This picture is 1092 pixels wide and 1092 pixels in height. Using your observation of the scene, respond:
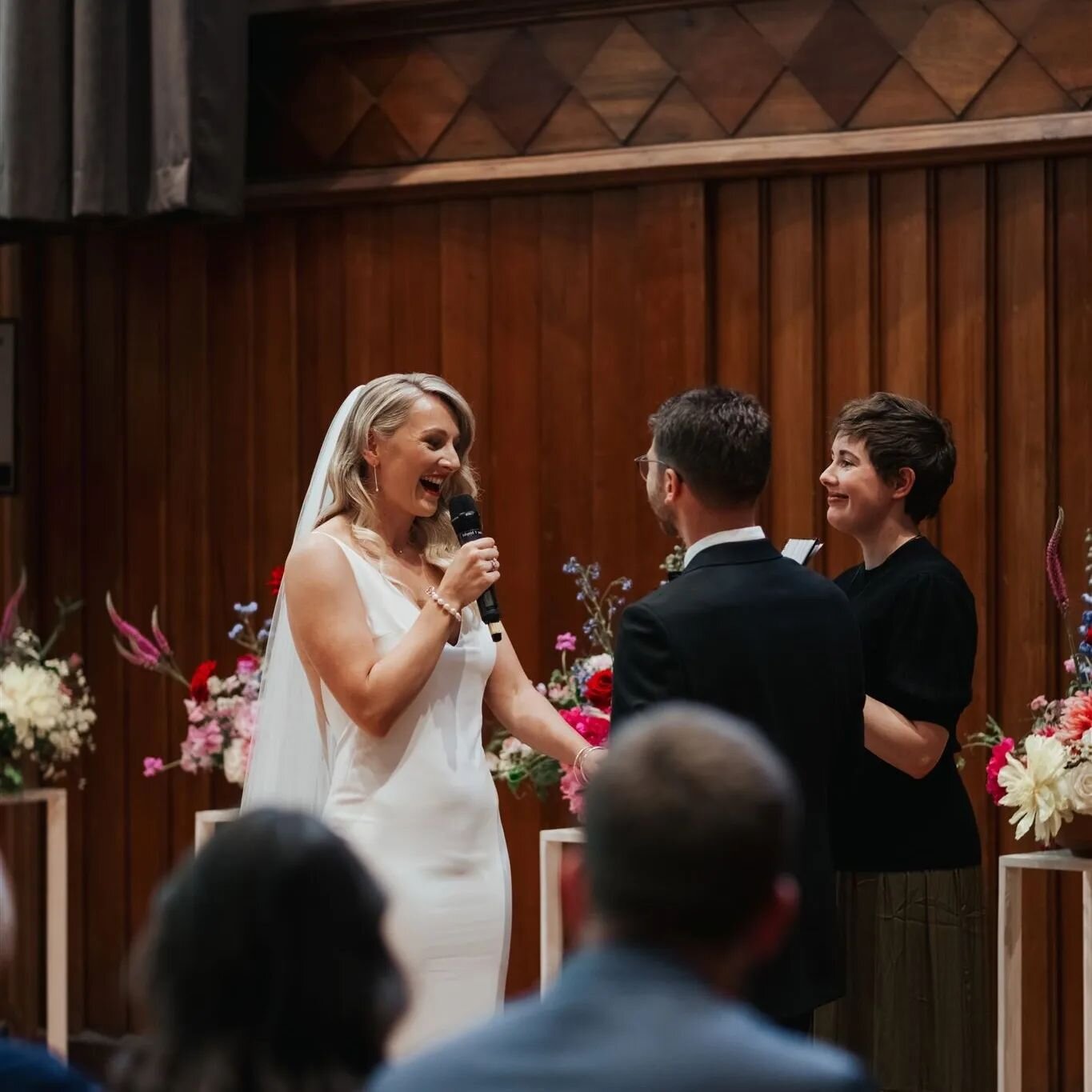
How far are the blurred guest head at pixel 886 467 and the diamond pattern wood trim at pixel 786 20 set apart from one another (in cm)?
149

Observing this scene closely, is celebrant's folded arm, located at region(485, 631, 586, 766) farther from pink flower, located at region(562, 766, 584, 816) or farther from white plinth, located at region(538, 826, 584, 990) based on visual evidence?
white plinth, located at region(538, 826, 584, 990)

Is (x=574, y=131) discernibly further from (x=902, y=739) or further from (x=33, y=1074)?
(x=33, y=1074)

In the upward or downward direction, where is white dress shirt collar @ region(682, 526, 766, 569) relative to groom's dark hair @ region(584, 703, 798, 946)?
upward

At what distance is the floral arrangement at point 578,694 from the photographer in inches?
149

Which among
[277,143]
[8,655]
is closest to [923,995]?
[8,655]

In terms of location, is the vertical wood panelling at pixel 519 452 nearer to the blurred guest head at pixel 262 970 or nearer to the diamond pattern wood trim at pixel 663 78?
the diamond pattern wood trim at pixel 663 78

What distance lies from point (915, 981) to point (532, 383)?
6.93 ft

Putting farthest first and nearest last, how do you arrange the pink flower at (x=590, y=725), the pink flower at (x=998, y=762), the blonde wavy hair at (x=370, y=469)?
the pink flower at (x=590, y=725) → the pink flower at (x=998, y=762) → the blonde wavy hair at (x=370, y=469)

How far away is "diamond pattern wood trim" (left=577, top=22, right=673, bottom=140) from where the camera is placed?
183 inches

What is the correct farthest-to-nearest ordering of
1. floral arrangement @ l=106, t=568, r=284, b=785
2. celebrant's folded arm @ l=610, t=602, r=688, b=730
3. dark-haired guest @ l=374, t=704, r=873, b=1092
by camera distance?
floral arrangement @ l=106, t=568, r=284, b=785
celebrant's folded arm @ l=610, t=602, r=688, b=730
dark-haired guest @ l=374, t=704, r=873, b=1092

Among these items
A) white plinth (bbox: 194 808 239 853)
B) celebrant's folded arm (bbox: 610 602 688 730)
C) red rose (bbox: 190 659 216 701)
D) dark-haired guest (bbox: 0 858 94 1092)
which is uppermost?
celebrant's folded arm (bbox: 610 602 688 730)

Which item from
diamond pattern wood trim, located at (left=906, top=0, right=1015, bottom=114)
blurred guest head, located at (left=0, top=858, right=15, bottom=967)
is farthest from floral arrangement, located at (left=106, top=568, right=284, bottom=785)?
blurred guest head, located at (left=0, top=858, right=15, bottom=967)

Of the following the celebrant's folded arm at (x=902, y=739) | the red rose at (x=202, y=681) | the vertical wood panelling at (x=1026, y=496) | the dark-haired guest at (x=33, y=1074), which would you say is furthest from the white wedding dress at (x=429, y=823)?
the dark-haired guest at (x=33, y=1074)

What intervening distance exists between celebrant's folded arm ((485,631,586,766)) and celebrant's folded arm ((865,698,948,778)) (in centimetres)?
58
